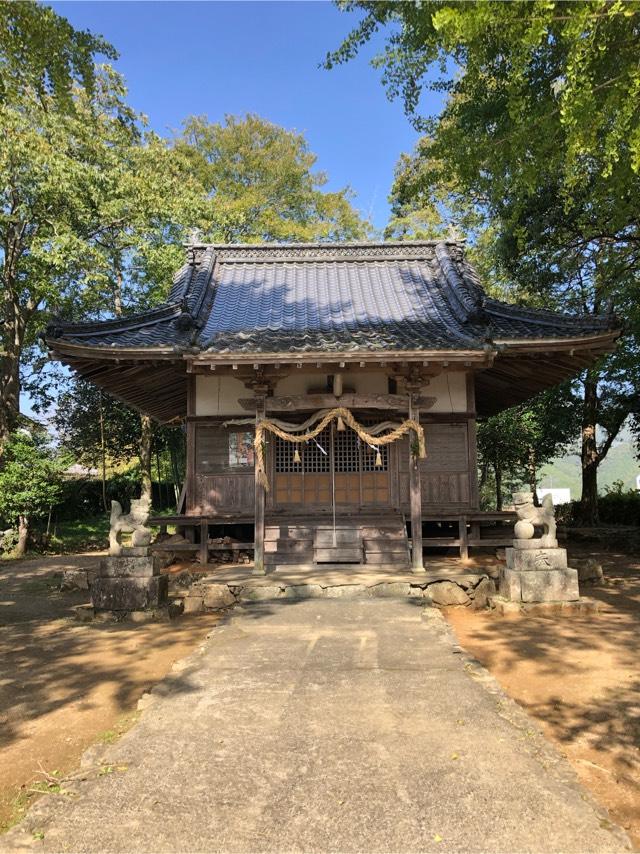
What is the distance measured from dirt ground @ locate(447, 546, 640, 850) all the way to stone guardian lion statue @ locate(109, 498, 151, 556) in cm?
466

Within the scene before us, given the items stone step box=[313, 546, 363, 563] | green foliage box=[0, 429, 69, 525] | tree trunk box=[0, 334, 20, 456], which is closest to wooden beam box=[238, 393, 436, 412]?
stone step box=[313, 546, 363, 563]

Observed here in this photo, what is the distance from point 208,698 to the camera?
4496 millimetres

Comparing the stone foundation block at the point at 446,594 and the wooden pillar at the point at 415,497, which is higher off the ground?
the wooden pillar at the point at 415,497

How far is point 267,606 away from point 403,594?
2201 millimetres

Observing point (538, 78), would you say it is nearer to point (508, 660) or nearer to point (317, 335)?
point (317, 335)

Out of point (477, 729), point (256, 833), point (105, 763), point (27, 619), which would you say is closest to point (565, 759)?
point (477, 729)

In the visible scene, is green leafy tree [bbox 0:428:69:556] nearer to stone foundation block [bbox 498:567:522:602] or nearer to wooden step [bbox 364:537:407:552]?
wooden step [bbox 364:537:407:552]

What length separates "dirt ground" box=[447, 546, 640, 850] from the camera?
3396 millimetres

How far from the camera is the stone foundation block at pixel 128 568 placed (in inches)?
313

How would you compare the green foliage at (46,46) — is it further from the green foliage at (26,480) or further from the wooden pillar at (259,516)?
the green foliage at (26,480)

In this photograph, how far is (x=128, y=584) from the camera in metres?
7.90

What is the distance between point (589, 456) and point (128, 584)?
17.2 metres

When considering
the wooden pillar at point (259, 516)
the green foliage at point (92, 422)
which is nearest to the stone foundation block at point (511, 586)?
the wooden pillar at point (259, 516)

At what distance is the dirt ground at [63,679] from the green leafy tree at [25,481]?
728cm
